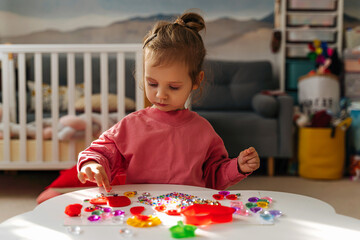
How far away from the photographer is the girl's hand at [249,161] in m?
0.92

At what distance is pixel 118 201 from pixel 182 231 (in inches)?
8.4

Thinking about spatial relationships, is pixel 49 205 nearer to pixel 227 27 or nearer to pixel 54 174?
pixel 54 174

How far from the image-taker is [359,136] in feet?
9.47

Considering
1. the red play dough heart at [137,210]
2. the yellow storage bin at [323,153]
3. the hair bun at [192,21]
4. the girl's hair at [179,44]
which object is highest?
the hair bun at [192,21]

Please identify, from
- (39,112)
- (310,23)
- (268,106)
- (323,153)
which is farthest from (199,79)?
(310,23)

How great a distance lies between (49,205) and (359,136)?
267cm

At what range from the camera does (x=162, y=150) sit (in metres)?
1.02

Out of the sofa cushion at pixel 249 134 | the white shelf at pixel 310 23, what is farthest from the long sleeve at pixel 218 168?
the white shelf at pixel 310 23

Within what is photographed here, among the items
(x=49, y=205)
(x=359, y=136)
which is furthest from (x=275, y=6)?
(x=49, y=205)

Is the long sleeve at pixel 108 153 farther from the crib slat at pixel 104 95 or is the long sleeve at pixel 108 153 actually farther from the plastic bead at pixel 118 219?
the crib slat at pixel 104 95

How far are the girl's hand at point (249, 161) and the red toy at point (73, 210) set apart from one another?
1.36 feet

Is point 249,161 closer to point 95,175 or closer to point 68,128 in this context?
point 95,175

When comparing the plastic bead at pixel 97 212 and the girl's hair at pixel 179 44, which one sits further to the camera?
the girl's hair at pixel 179 44

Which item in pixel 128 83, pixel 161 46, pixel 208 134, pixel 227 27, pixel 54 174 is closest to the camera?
pixel 161 46
